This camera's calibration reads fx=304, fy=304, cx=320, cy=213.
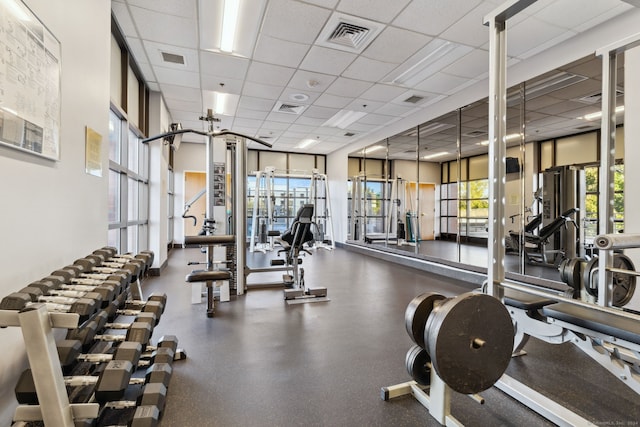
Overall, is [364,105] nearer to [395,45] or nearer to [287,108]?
[287,108]

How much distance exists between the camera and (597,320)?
1491mm

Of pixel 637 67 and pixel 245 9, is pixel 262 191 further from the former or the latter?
pixel 637 67

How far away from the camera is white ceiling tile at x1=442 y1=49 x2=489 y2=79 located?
13.3 ft

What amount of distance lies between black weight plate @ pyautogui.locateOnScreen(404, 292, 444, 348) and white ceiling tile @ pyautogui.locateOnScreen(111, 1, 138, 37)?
3946 mm

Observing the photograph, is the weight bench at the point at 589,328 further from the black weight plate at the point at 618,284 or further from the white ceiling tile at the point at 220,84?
the white ceiling tile at the point at 220,84

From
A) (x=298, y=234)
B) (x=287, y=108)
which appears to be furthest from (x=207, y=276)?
(x=287, y=108)

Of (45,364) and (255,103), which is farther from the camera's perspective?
(255,103)

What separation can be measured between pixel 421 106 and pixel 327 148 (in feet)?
15.0

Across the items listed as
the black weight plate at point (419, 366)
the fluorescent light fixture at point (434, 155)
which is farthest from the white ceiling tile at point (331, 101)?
the fluorescent light fixture at point (434, 155)

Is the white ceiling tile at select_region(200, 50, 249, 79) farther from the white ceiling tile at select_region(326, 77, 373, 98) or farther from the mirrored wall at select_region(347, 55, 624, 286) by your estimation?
the mirrored wall at select_region(347, 55, 624, 286)

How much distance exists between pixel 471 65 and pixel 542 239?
3150 mm

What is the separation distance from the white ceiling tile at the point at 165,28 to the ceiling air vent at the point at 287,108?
7.87 ft

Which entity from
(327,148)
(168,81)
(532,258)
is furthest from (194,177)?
(532,258)

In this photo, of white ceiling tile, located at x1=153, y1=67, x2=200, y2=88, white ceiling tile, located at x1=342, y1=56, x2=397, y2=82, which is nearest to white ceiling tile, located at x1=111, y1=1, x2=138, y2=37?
white ceiling tile, located at x1=153, y1=67, x2=200, y2=88
